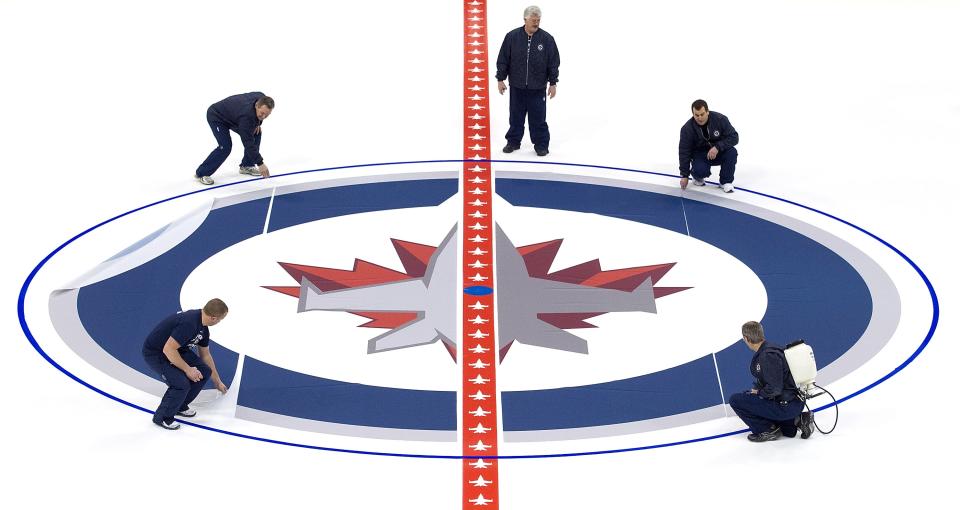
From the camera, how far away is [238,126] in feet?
42.0

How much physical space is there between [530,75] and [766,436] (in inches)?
206

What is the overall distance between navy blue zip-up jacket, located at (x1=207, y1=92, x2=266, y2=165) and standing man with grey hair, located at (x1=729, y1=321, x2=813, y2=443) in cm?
538

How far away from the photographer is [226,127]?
12.9 m

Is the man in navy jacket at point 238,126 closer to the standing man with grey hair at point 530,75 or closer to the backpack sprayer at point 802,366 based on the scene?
the standing man with grey hair at point 530,75

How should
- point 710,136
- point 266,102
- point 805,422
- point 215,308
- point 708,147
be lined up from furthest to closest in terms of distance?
point 708,147 < point 710,136 < point 266,102 < point 805,422 < point 215,308

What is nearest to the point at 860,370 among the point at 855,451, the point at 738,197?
the point at 855,451

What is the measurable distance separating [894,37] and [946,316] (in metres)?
6.47

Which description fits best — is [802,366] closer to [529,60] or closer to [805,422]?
[805,422]

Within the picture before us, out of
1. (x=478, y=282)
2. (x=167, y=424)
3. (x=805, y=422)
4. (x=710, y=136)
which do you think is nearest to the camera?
(x=805, y=422)

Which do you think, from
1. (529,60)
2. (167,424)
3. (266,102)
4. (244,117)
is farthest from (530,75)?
(167,424)

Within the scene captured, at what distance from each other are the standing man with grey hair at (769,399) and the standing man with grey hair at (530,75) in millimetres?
4758

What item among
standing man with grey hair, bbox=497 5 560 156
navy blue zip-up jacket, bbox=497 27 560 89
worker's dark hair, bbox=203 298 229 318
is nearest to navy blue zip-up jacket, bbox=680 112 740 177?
standing man with grey hair, bbox=497 5 560 156

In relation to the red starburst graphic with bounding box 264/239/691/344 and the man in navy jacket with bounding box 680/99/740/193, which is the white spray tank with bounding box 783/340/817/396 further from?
the man in navy jacket with bounding box 680/99/740/193

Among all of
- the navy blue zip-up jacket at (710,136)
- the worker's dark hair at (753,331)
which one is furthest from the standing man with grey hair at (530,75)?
the worker's dark hair at (753,331)
